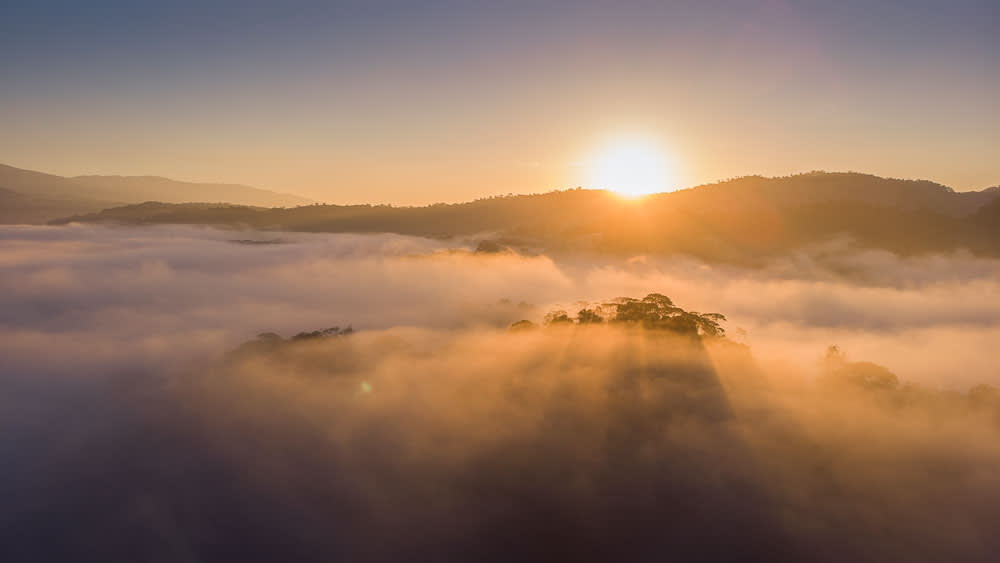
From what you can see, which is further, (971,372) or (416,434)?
(971,372)

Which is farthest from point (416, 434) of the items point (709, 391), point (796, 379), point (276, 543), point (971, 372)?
point (971, 372)

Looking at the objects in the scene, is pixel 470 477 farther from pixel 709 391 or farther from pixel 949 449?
pixel 949 449

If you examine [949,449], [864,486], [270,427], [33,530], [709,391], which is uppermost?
[709,391]

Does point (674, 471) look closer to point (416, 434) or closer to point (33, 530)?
point (416, 434)

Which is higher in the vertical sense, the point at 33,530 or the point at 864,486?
the point at 864,486

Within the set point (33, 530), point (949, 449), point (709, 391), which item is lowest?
point (33, 530)

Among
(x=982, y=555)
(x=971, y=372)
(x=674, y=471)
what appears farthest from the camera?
(x=971, y=372)

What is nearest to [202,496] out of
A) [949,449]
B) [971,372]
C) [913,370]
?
[949,449]

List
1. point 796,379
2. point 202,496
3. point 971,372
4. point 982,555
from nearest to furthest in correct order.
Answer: point 982,555
point 202,496
point 796,379
point 971,372

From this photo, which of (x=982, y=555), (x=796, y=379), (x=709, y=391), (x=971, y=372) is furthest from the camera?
(x=971, y=372)
